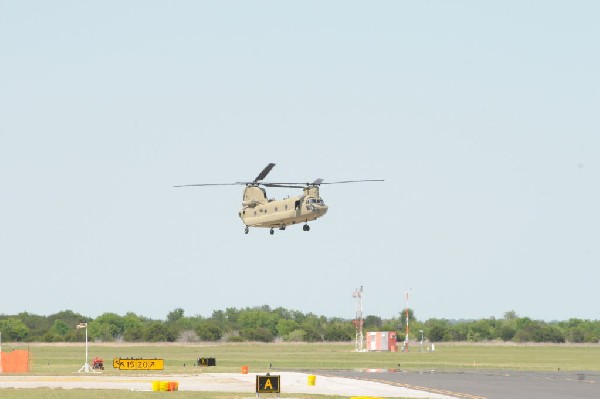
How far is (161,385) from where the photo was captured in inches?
2817

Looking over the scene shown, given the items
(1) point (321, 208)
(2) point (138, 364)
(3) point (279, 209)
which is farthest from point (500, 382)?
(2) point (138, 364)

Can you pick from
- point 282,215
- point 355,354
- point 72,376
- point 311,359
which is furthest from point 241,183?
point 355,354

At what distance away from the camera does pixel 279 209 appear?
332 feet

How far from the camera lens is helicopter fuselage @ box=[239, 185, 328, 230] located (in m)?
97.2

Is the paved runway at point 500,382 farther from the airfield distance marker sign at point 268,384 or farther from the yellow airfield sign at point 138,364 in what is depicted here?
the yellow airfield sign at point 138,364

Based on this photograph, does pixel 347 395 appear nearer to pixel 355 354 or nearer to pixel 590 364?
pixel 590 364

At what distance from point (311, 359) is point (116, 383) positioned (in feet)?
191

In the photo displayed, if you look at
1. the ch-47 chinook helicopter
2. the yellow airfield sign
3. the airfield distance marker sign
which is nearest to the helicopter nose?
the ch-47 chinook helicopter

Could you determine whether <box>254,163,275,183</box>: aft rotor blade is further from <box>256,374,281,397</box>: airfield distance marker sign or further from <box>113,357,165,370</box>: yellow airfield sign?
<box>256,374,281,397</box>: airfield distance marker sign

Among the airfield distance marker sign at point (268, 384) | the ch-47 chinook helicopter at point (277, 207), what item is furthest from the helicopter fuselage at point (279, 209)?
the airfield distance marker sign at point (268, 384)

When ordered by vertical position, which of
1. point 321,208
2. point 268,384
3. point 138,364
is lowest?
point 268,384

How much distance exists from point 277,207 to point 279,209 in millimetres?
607

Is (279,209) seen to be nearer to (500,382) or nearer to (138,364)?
(138,364)

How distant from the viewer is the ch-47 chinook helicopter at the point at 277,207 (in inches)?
3829
